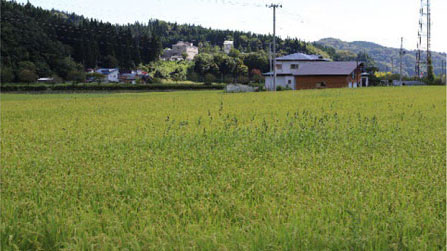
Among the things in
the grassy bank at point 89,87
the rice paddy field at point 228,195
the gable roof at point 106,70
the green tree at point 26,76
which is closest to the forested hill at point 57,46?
the green tree at point 26,76

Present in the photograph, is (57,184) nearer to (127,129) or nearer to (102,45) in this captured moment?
(127,129)

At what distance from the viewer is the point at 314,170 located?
5523 mm

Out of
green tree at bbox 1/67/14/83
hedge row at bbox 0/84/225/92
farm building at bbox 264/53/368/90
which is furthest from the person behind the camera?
farm building at bbox 264/53/368/90

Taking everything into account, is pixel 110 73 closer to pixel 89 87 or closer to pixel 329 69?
pixel 89 87

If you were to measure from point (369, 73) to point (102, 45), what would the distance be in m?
66.4

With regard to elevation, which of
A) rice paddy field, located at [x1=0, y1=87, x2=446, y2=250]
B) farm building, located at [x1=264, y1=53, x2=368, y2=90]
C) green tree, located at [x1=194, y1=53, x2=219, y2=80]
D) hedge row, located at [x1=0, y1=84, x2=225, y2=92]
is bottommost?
rice paddy field, located at [x1=0, y1=87, x2=446, y2=250]

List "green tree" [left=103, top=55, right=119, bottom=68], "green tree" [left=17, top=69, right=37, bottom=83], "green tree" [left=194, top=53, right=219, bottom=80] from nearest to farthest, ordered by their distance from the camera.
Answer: "green tree" [left=17, top=69, right=37, bottom=83], "green tree" [left=103, top=55, right=119, bottom=68], "green tree" [left=194, top=53, right=219, bottom=80]

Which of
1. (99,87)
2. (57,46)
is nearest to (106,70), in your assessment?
(57,46)

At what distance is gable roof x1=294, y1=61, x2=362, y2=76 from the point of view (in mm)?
66375

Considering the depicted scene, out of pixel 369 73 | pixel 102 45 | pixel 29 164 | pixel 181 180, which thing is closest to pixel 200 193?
pixel 181 180

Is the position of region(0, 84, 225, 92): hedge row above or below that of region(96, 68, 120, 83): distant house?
below

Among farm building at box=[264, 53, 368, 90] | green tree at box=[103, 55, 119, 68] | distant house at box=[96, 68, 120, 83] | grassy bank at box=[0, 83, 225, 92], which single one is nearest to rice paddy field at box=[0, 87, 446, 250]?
grassy bank at box=[0, 83, 225, 92]

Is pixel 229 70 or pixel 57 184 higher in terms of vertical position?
pixel 229 70

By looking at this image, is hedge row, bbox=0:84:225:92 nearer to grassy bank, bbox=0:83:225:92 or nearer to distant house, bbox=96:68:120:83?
grassy bank, bbox=0:83:225:92
